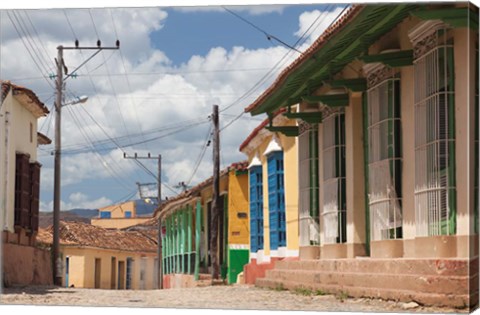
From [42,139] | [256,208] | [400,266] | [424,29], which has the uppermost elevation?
[424,29]

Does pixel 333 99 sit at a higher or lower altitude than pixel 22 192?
higher

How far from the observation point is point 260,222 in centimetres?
2005

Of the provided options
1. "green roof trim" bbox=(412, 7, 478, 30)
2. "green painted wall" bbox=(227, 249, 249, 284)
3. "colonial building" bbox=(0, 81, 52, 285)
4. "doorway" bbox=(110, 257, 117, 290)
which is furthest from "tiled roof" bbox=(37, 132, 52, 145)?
"green painted wall" bbox=(227, 249, 249, 284)

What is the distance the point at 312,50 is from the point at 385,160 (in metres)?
1.59

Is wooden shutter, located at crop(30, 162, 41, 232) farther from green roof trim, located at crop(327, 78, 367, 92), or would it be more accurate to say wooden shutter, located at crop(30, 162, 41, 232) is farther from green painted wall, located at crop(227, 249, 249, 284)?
green painted wall, located at crop(227, 249, 249, 284)

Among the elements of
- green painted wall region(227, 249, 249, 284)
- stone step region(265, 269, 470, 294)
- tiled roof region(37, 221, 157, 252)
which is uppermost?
tiled roof region(37, 221, 157, 252)

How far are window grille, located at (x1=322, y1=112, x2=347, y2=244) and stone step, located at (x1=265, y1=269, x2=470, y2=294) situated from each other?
627 millimetres

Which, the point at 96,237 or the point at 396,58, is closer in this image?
the point at 396,58

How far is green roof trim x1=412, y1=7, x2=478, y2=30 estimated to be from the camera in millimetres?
9609

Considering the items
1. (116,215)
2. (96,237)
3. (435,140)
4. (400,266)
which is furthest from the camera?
(96,237)

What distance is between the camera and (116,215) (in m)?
14.2

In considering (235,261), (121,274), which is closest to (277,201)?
(121,274)

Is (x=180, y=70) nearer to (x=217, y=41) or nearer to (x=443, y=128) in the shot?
(x=217, y=41)

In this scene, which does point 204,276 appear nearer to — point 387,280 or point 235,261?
point 235,261
